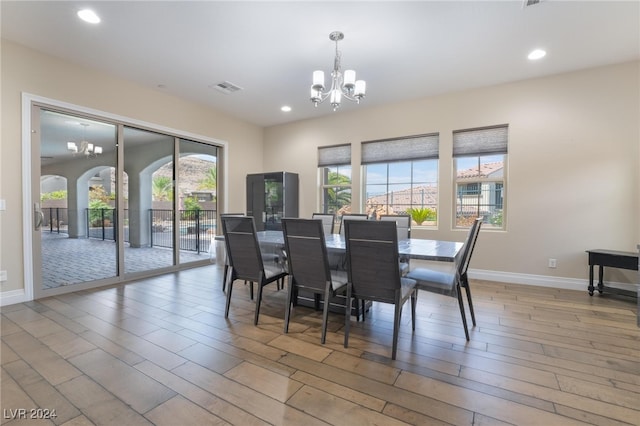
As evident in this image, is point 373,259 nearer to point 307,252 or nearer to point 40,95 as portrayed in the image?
point 307,252

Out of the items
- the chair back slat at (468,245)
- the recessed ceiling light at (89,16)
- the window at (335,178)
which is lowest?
the chair back slat at (468,245)

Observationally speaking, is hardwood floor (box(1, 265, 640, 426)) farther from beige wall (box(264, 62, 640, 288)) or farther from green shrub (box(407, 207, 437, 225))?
green shrub (box(407, 207, 437, 225))

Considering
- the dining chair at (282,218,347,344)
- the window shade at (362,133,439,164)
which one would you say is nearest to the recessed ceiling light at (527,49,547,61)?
the window shade at (362,133,439,164)

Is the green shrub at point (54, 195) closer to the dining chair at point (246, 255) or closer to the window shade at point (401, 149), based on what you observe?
the dining chair at point (246, 255)

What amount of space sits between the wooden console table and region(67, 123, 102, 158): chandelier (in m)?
6.54

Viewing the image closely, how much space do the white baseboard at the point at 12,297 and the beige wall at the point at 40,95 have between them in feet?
0.14

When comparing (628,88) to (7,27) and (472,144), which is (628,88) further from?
(7,27)

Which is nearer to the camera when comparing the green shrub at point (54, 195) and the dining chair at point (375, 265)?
the dining chair at point (375, 265)

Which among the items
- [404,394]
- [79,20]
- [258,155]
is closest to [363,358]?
[404,394]

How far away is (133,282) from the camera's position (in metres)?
4.11

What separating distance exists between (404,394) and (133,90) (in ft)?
16.4

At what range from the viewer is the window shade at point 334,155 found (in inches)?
216

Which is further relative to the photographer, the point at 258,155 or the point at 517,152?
the point at 258,155

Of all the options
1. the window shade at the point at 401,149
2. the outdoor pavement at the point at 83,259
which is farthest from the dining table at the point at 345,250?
the outdoor pavement at the point at 83,259
